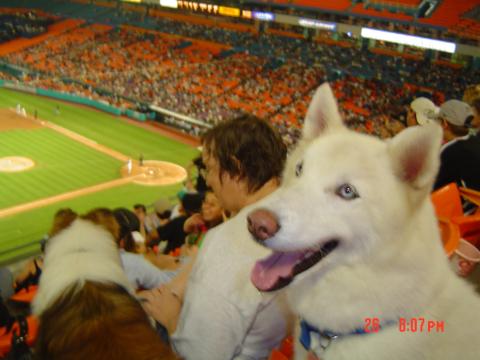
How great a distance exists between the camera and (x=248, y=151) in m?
2.38

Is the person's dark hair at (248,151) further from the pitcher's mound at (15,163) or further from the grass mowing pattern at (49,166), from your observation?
the pitcher's mound at (15,163)

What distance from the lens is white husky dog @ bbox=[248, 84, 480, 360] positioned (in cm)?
166

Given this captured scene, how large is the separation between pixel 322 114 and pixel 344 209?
0.61 m

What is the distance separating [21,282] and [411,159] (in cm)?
497

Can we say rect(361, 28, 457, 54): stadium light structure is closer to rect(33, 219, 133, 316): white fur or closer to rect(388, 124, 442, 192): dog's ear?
rect(388, 124, 442, 192): dog's ear

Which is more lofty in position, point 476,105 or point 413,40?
point 413,40

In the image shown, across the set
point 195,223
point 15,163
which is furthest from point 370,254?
point 15,163

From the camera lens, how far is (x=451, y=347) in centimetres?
173

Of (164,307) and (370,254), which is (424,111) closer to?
(370,254)

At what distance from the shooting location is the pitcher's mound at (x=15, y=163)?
736 inches

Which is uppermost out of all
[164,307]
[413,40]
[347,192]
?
[413,40]

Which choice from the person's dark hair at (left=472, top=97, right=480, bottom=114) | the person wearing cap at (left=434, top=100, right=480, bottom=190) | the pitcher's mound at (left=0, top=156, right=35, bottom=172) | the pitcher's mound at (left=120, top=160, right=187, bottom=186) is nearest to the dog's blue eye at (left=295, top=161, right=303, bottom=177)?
the person wearing cap at (left=434, top=100, right=480, bottom=190)

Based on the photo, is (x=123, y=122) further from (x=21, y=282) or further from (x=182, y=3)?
(x=21, y=282)

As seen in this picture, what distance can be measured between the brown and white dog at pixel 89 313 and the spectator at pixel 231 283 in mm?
225
